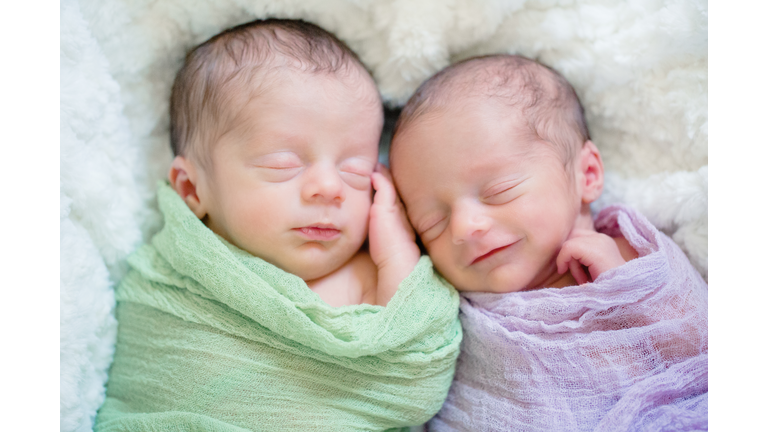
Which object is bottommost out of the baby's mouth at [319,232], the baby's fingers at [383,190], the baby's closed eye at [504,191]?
the baby's mouth at [319,232]

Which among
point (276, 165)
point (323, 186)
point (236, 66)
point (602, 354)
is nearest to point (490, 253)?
point (602, 354)

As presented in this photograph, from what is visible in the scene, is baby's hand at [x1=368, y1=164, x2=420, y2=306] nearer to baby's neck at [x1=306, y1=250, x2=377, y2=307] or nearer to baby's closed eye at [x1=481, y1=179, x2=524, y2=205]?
baby's neck at [x1=306, y1=250, x2=377, y2=307]

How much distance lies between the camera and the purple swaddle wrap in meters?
1.16

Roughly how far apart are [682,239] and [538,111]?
19.9 inches

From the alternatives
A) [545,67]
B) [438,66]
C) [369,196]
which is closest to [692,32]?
[545,67]

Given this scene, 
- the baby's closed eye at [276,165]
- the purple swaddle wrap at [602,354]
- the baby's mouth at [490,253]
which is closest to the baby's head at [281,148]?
the baby's closed eye at [276,165]

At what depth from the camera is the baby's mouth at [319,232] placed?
1313 millimetres

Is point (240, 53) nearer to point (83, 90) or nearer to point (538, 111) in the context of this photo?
point (83, 90)

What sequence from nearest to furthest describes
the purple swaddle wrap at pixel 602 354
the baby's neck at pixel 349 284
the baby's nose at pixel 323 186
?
the purple swaddle wrap at pixel 602 354 < the baby's nose at pixel 323 186 < the baby's neck at pixel 349 284

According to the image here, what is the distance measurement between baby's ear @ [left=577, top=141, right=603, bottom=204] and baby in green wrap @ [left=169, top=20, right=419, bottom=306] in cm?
47

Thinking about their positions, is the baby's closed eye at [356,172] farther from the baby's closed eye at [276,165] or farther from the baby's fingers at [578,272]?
the baby's fingers at [578,272]

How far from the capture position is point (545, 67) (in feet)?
4.89

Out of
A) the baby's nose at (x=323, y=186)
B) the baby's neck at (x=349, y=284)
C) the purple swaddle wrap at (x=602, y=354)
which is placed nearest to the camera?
the purple swaddle wrap at (x=602, y=354)

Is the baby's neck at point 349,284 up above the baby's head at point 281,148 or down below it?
below
